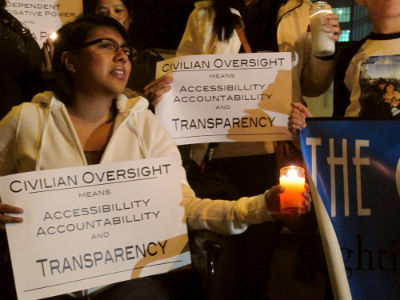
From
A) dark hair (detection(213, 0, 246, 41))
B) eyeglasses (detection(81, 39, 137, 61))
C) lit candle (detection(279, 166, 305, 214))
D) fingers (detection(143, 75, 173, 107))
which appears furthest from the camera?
dark hair (detection(213, 0, 246, 41))

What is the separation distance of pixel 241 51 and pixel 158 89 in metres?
0.54

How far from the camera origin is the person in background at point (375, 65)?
97.0 inches

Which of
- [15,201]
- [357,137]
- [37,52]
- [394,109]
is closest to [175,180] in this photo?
[15,201]

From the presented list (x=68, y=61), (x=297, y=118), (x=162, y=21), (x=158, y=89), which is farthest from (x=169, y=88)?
(x=162, y=21)

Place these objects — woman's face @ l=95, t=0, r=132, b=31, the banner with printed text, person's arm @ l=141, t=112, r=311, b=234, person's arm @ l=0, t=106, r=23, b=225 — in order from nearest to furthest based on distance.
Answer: person's arm @ l=141, t=112, r=311, b=234, person's arm @ l=0, t=106, r=23, b=225, woman's face @ l=95, t=0, r=132, b=31, the banner with printed text

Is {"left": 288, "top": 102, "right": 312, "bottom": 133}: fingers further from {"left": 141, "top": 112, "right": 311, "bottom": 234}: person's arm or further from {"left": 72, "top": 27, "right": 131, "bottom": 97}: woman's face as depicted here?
{"left": 72, "top": 27, "right": 131, "bottom": 97}: woman's face

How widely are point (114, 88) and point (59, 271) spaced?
0.88m

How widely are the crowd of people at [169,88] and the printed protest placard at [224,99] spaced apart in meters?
0.10

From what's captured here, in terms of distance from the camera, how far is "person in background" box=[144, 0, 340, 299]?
9.25ft

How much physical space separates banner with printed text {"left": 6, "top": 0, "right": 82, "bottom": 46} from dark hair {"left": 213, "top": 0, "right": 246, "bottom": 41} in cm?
97

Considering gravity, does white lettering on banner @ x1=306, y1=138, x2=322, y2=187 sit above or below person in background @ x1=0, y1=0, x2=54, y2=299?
below

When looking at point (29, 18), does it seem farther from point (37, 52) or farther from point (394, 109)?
point (394, 109)

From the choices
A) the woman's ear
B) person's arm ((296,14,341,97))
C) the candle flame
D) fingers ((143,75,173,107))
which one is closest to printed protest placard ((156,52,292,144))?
fingers ((143,75,173,107))

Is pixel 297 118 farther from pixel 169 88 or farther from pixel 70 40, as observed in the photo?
pixel 70 40
